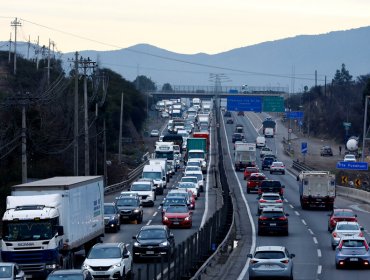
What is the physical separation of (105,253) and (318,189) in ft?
116

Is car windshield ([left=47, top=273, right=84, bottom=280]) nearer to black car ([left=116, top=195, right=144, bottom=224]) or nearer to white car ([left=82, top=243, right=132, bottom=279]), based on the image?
white car ([left=82, top=243, right=132, bottom=279])

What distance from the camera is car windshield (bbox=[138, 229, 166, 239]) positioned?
38750 mm

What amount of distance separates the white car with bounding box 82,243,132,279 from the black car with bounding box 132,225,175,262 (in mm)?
4833

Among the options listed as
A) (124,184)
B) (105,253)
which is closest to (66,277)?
(105,253)

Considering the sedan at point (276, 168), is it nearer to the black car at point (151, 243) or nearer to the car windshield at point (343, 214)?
the car windshield at point (343, 214)

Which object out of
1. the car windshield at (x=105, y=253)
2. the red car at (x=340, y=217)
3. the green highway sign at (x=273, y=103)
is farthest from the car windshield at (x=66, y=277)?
the green highway sign at (x=273, y=103)

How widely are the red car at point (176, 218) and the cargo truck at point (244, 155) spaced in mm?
49648

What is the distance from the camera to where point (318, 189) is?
65.9 metres

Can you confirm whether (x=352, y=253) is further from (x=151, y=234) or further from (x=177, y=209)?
(x=177, y=209)

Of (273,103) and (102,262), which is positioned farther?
(273,103)

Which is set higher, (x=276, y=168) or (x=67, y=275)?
(x=67, y=275)

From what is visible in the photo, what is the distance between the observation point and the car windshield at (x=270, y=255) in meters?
33.2

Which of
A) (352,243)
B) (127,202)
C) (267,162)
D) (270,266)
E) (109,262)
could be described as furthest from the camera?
(267,162)

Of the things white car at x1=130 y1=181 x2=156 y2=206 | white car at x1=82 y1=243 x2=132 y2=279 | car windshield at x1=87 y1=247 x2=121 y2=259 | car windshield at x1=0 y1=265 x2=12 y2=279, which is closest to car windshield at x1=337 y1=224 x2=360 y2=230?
white car at x1=82 y1=243 x2=132 y2=279
